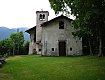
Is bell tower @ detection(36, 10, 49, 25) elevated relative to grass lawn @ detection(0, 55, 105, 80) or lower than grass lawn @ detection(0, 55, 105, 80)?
elevated

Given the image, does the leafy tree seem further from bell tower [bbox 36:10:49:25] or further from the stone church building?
the stone church building

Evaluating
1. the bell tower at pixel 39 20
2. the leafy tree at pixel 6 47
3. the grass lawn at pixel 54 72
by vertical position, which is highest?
the bell tower at pixel 39 20

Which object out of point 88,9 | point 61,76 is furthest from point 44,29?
point 61,76

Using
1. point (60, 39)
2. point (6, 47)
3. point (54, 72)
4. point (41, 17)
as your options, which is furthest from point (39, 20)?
point (54, 72)

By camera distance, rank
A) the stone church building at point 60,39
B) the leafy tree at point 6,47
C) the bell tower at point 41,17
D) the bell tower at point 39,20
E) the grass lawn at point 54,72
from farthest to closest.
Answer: the leafy tree at point 6,47, the bell tower at point 41,17, the bell tower at point 39,20, the stone church building at point 60,39, the grass lawn at point 54,72

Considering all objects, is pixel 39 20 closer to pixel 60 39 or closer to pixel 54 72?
pixel 60 39

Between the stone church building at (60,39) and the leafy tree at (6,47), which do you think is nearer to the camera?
the stone church building at (60,39)

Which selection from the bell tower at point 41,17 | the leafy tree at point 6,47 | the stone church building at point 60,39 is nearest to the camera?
the stone church building at point 60,39

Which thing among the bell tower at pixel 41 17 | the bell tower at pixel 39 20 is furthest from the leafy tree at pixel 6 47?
the bell tower at pixel 41 17

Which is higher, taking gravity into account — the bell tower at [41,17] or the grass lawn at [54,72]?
the bell tower at [41,17]

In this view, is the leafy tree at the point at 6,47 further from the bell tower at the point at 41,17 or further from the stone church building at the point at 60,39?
the stone church building at the point at 60,39

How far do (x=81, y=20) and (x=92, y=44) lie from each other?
54.6ft

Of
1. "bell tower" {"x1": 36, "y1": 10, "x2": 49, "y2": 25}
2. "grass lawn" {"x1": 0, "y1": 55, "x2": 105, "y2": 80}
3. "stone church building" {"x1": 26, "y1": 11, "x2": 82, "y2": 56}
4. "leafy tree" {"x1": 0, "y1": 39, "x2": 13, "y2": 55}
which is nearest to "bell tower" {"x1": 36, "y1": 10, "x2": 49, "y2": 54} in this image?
"bell tower" {"x1": 36, "y1": 10, "x2": 49, "y2": 25}

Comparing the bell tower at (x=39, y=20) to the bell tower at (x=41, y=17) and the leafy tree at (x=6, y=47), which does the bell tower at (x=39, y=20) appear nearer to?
the bell tower at (x=41, y=17)
